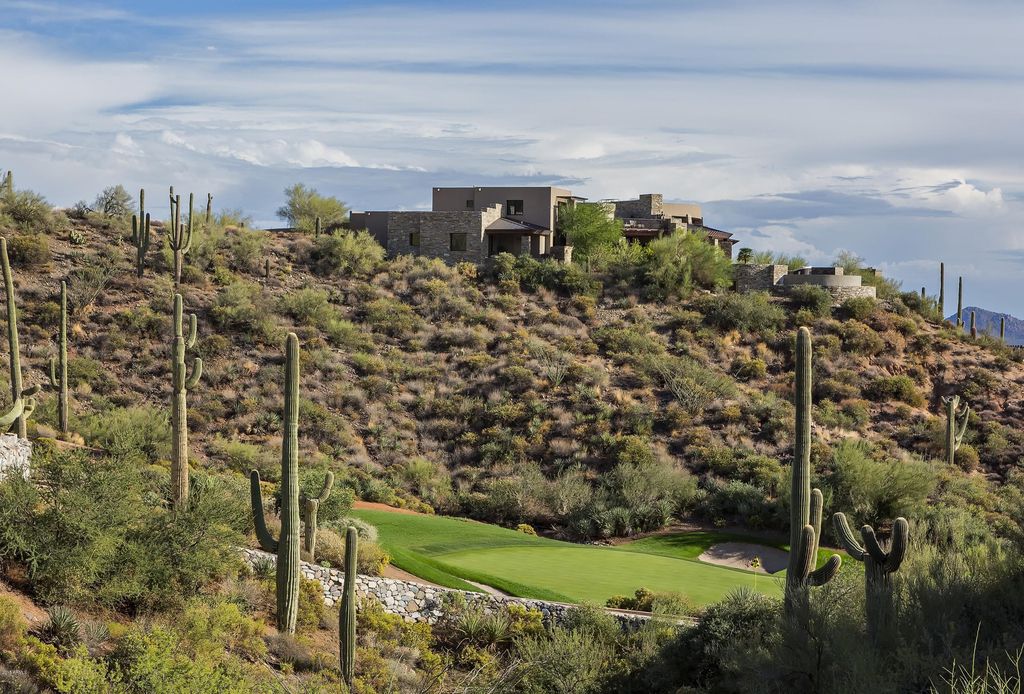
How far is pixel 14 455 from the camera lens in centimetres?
2166

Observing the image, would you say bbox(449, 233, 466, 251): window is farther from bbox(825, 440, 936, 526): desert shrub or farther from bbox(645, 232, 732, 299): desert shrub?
bbox(825, 440, 936, 526): desert shrub

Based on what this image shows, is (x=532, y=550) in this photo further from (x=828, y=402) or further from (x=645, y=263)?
(x=645, y=263)

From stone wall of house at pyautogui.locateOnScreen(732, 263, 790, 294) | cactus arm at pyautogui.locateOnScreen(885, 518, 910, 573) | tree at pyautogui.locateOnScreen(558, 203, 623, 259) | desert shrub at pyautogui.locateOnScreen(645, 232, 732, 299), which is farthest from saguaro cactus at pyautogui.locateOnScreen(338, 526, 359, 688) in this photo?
tree at pyautogui.locateOnScreen(558, 203, 623, 259)

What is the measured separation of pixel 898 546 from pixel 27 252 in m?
43.1

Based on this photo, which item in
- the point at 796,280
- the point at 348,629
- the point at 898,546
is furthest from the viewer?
the point at 796,280

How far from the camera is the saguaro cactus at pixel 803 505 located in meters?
18.0

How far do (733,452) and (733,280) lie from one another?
1854 centimetres

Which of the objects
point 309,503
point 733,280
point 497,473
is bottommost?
point 497,473

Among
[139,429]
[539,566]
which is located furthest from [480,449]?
[539,566]

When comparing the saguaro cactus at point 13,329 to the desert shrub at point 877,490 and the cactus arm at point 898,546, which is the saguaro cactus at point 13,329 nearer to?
the cactus arm at point 898,546

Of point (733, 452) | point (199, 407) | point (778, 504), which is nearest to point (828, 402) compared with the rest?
point (733, 452)

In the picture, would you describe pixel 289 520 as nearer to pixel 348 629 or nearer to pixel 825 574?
pixel 348 629

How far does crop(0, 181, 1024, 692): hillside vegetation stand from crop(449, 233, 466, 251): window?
7.36 ft

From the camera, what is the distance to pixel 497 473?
39.2 m
